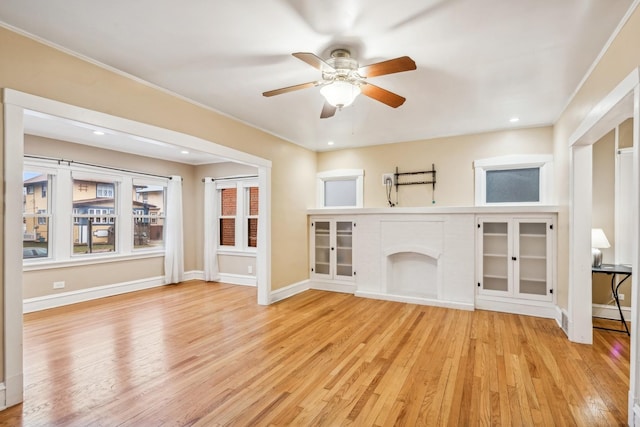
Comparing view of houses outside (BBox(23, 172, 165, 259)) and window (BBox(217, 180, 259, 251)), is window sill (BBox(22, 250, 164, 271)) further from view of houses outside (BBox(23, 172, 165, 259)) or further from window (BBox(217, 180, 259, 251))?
window (BBox(217, 180, 259, 251))

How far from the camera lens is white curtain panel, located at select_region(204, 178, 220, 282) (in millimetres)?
6863

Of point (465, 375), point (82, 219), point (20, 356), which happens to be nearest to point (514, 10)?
point (465, 375)

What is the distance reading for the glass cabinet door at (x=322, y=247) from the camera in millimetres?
5953

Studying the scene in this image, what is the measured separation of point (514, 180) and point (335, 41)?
3.82 meters

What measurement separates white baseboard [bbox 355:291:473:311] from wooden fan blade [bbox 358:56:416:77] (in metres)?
3.71

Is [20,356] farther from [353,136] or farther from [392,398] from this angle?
[353,136]

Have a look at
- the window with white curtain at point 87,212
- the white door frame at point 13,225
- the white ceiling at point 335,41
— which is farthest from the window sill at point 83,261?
the white ceiling at point 335,41

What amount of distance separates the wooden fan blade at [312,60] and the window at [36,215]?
5072mm

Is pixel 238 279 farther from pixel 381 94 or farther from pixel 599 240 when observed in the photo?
pixel 599 240

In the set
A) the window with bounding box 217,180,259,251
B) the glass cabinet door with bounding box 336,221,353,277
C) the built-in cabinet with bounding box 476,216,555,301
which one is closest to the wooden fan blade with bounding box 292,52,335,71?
the built-in cabinet with bounding box 476,216,555,301

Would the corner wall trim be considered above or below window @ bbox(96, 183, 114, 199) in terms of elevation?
below

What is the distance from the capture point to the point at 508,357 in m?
3.08

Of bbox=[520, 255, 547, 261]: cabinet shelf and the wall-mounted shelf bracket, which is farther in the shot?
the wall-mounted shelf bracket

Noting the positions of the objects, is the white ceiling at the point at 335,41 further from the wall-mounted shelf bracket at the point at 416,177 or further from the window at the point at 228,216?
the window at the point at 228,216
